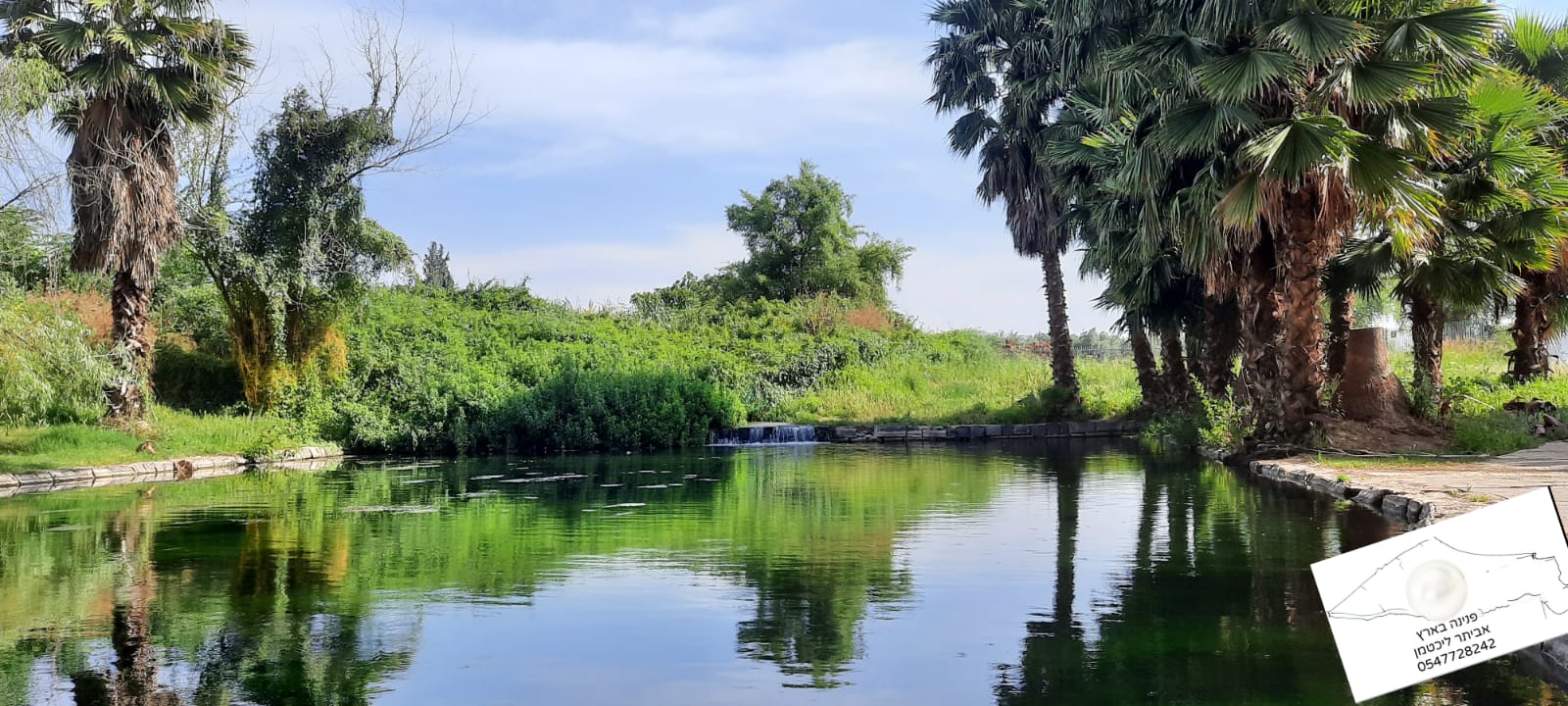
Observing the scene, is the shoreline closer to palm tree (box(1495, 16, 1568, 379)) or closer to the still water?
the still water

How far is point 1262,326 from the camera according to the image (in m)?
17.9

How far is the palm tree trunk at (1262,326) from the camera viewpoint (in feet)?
58.2

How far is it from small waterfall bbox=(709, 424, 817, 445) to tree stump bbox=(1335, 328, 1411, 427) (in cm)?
1390

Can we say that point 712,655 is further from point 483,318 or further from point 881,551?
point 483,318

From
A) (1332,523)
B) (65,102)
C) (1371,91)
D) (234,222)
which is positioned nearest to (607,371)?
(234,222)

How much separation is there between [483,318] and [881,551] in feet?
78.3

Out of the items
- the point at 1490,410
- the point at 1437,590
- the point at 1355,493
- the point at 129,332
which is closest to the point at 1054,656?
the point at 1437,590

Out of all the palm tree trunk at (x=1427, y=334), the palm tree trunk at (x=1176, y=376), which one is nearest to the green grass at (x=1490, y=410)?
the palm tree trunk at (x=1427, y=334)

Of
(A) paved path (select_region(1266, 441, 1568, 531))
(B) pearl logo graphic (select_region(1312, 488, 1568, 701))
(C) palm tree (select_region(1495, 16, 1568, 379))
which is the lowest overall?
(A) paved path (select_region(1266, 441, 1568, 531))

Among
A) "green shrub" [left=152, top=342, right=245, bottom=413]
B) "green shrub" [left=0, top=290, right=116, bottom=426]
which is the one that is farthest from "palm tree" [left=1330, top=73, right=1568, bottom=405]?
"green shrub" [left=152, top=342, right=245, bottom=413]

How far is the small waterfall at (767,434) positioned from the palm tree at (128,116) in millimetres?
13065

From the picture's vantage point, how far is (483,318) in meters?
32.3

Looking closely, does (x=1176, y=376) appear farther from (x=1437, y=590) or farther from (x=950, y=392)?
(x=1437, y=590)

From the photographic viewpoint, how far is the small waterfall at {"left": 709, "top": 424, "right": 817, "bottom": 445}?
29938 millimetres
